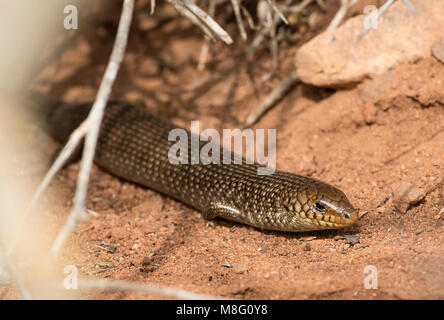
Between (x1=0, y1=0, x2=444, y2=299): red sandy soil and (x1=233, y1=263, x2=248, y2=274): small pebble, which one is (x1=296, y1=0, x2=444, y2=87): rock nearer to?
Result: (x1=0, y1=0, x2=444, y2=299): red sandy soil

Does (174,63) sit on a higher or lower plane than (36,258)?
higher

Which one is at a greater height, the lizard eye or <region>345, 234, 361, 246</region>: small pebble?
the lizard eye

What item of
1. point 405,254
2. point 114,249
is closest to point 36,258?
point 114,249

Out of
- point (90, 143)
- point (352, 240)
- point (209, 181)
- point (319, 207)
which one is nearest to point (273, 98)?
point (209, 181)

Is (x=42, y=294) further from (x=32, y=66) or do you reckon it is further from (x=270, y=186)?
(x=32, y=66)

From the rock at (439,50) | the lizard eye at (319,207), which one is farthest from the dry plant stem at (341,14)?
the lizard eye at (319,207)

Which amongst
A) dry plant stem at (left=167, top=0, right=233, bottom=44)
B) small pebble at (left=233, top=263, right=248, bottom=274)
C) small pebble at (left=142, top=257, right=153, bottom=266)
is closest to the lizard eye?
small pebble at (left=233, top=263, right=248, bottom=274)

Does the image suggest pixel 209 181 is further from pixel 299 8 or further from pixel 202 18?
pixel 299 8
